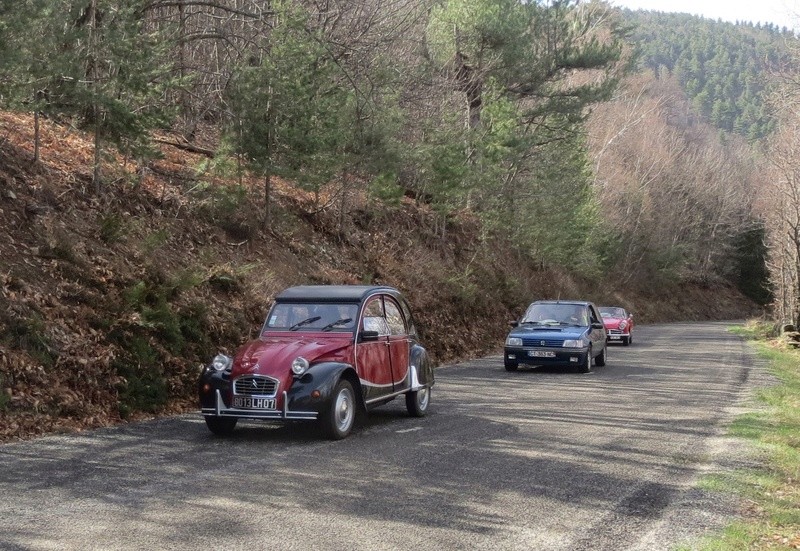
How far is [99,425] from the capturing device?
1228cm

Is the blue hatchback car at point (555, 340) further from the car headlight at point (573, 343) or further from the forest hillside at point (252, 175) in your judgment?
the forest hillside at point (252, 175)

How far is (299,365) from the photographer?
36.4 ft

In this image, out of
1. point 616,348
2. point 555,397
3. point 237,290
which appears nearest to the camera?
point 555,397

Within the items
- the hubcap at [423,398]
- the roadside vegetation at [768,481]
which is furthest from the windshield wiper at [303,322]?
the roadside vegetation at [768,481]

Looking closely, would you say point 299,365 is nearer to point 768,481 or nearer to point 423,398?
point 423,398

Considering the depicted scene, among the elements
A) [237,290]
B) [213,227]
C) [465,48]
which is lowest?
[237,290]

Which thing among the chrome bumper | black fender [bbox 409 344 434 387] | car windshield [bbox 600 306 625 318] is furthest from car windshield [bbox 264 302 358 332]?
car windshield [bbox 600 306 625 318]

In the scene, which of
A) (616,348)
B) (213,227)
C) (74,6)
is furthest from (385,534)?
(616,348)

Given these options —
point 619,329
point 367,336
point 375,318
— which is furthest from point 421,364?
point 619,329

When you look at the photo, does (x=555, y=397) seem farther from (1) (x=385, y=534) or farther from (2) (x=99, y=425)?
(1) (x=385, y=534)

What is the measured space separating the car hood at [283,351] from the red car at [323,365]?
0.01 metres

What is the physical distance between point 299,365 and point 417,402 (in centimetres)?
281

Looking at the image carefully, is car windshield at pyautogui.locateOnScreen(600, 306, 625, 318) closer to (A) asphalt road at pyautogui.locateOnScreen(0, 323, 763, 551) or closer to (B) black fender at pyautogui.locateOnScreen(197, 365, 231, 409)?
(A) asphalt road at pyautogui.locateOnScreen(0, 323, 763, 551)

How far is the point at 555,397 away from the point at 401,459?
7056mm
